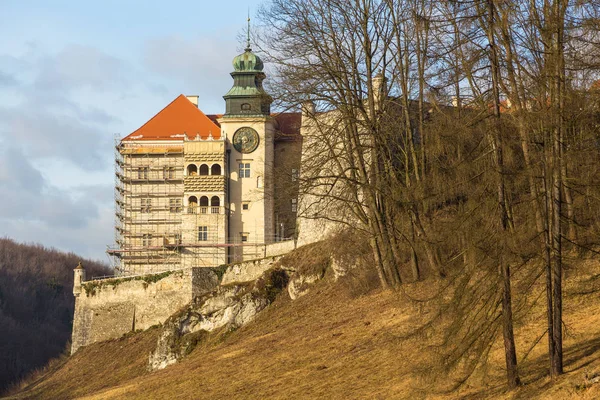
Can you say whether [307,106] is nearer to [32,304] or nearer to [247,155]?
[247,155]

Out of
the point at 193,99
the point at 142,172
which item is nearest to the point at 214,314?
the point at 142,172

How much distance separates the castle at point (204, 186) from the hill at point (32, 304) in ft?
95.1

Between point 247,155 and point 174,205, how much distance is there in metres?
5.40

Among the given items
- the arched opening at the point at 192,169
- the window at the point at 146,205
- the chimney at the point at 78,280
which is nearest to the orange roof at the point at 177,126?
the arched opening at the point at 192,169

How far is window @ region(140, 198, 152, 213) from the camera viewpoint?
58653 millimetres

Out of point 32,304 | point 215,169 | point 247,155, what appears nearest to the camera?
point 215,169

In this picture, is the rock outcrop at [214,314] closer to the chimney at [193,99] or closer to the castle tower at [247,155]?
the castle tower at [247,155]

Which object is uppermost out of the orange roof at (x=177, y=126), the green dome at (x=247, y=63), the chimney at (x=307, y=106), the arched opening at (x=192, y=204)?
the green dome at (x=247, y=63)

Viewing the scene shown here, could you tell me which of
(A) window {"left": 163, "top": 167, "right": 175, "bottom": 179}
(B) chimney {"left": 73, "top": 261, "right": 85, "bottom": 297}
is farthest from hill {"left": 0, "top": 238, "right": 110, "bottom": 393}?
(A) window {"left": 163, "top": 167, "right": 175, "bottom": 179}

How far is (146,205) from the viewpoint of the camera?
193 feet

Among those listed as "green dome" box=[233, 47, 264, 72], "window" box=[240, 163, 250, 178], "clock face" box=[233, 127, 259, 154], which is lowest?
"window" box=[240, 163, 250, 178]

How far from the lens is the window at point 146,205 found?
2309 inches

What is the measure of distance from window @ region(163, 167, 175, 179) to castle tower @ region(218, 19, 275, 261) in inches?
147

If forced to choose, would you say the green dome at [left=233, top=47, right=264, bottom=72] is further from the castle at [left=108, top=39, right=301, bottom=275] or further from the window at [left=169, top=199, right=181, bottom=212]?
the window at [left=169, top=199, right=181, bottom=212]
